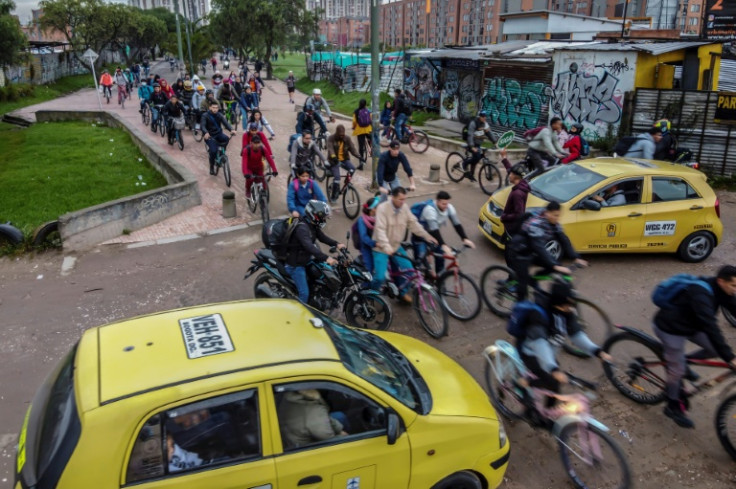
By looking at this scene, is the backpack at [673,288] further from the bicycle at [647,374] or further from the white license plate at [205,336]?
the white license plate at [205,336]

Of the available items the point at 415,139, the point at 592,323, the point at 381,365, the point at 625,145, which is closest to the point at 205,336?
the point at 381,365

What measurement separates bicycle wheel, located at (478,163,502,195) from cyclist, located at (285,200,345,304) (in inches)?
283

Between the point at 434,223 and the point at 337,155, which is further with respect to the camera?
the point at 337,155

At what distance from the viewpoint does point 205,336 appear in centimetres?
393

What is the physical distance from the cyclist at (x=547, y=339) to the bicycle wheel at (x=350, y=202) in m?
6.75

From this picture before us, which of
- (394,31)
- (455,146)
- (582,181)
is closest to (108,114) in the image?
(455,146)

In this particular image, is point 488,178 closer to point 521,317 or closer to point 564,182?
point 564,182

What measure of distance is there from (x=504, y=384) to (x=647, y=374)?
1453mm

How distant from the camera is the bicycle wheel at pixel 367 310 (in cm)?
723

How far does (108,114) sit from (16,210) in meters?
13.0

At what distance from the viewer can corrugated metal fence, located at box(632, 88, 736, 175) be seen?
14.5 m

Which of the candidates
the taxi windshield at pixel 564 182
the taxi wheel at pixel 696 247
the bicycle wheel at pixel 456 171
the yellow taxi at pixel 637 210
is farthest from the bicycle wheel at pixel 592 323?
the bicycle wheel at pixel 456 171

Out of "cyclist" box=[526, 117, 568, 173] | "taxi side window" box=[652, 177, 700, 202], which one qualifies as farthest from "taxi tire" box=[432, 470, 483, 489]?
"cyclist" box=[526, 117, 568, 173]

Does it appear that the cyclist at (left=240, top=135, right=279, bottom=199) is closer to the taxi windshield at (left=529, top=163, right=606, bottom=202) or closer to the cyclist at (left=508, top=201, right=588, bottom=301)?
the taxi windshield at (left=529, top=163, right=606, bottom=202)
